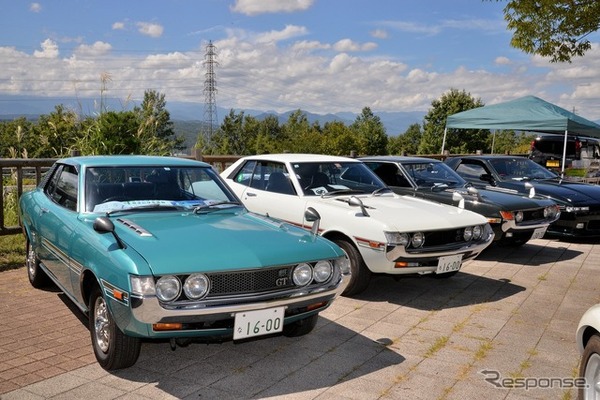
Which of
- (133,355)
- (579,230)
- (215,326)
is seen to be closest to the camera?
(215,326)

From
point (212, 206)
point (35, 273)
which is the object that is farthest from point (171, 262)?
point (35, 273)

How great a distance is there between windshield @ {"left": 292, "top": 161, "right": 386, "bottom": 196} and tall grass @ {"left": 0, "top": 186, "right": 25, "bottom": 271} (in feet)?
12.7

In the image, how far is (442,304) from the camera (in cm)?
551

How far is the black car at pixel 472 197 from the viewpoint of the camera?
755 cm

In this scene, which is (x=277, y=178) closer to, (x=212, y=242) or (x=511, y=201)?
(x=212, y=242)

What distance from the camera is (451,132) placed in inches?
2002

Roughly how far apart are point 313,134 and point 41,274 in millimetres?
87188

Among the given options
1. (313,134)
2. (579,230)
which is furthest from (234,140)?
(579,230)

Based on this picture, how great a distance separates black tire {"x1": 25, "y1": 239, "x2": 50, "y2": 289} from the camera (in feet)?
18.0

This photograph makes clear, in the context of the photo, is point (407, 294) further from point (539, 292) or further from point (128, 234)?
point (128, 234)

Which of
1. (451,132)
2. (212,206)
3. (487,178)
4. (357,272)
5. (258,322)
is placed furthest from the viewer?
(451,132)

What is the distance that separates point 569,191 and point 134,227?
27.2ft

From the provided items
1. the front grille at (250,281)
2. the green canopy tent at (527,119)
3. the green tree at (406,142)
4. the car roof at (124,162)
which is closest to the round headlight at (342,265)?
the front grille at (250,281)

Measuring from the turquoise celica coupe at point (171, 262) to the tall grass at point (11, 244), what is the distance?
2299 mm
